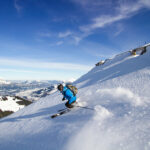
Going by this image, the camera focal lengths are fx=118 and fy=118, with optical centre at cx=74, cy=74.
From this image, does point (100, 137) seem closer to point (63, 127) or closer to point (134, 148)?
point (134, 148)

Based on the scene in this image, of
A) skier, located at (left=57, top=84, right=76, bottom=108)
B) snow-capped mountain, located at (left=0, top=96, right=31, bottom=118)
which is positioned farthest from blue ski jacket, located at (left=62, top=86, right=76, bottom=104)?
snow-capped mountain, located at (left=0, top=96, right=31, bottom=118)

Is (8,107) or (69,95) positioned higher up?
(69,95)

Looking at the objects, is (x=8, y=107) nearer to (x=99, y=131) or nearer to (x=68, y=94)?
(x=68, y=94)

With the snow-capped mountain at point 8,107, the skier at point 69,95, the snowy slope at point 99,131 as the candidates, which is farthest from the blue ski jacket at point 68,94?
the snow-capped mountain at point 8,107

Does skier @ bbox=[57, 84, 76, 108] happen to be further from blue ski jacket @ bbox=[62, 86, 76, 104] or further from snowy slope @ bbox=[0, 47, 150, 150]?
snowy slope @ bbox=[0, 47, 150, 150]

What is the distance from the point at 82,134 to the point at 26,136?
10.8 feet

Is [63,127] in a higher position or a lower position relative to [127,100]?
lower

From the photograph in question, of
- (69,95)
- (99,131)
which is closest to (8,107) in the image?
(69,95)

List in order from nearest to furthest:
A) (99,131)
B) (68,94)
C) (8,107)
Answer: (99,131)
(68,94)
(8,107)

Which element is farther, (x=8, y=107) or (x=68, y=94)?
(x=8, y=107)

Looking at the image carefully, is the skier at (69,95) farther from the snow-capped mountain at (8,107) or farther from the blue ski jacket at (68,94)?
the snow-capped mountain at (8,107)

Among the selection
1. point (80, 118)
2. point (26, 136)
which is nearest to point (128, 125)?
point (80, 118)

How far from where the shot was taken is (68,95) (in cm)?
739

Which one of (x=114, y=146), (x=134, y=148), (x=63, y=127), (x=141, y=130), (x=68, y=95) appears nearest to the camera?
(x=134, y=148)
